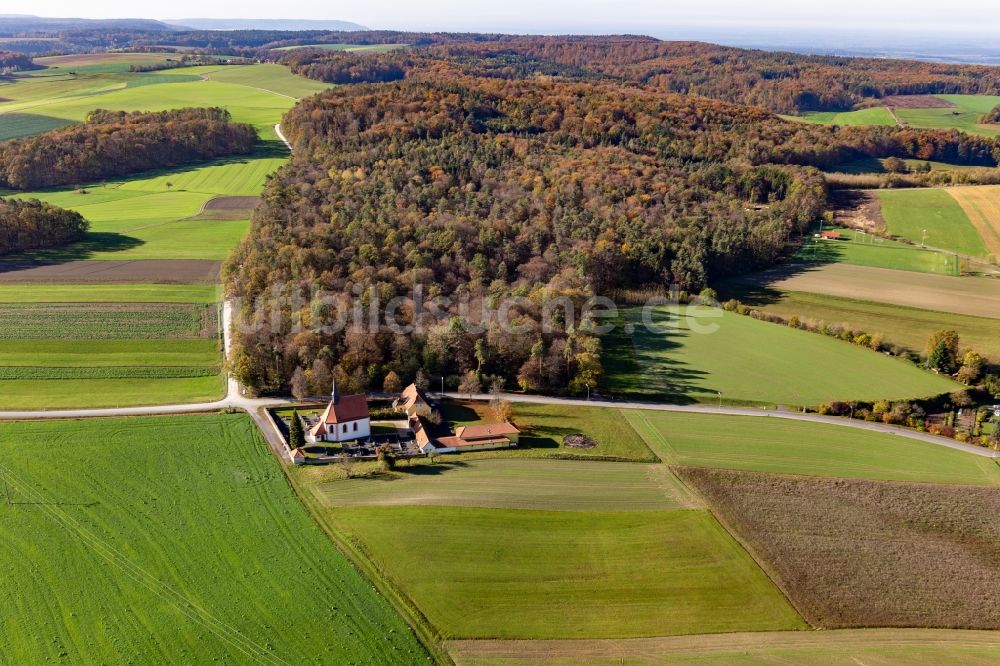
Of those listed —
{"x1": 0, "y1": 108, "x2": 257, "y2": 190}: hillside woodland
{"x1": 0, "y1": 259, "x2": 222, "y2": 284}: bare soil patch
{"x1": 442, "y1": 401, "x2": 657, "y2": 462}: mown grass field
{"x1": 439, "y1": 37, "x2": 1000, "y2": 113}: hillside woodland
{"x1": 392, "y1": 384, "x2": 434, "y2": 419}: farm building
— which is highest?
{"x1": 439, "y1": 37, "x2": 1000, "y2": 113}: hillside woodland

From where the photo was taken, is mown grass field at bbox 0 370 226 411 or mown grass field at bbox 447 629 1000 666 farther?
mown grass field at bbox 0 370 226 411

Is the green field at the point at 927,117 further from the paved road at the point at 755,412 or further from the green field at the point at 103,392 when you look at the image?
the green field at the point at 103,392

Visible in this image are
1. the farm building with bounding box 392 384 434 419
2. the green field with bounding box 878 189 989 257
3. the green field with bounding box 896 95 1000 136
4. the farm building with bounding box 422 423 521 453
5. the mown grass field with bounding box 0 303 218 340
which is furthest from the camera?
the green field with bounding box 896 95 1000 136

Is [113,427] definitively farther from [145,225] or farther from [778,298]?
[778,298]

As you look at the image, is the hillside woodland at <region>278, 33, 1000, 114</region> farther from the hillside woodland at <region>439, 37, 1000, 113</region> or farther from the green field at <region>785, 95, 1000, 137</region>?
the green field at <region>785, 95, 1000, 137</region>

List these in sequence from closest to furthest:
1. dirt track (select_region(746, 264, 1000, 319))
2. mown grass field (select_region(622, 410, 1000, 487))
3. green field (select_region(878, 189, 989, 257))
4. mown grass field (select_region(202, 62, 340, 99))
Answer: mown grass field (select_region(622, 410, 1000, 487)) → dirt track (select_region(746, 264, 1000, 319)) → green field (select_region(878, 189, 989, 257)) → mown grass field (select_region(202, 62, 340, 99))

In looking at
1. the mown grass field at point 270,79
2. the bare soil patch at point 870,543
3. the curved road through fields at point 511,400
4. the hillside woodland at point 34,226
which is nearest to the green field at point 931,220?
the curved road through fields at point 511,400

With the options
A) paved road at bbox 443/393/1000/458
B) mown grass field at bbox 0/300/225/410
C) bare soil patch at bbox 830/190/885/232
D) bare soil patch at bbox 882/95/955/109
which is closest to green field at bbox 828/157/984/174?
bare soil patch at bbox 830/190/885/232

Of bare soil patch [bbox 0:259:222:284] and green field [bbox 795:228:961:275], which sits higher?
green field [bbox 795:228:961:275]
